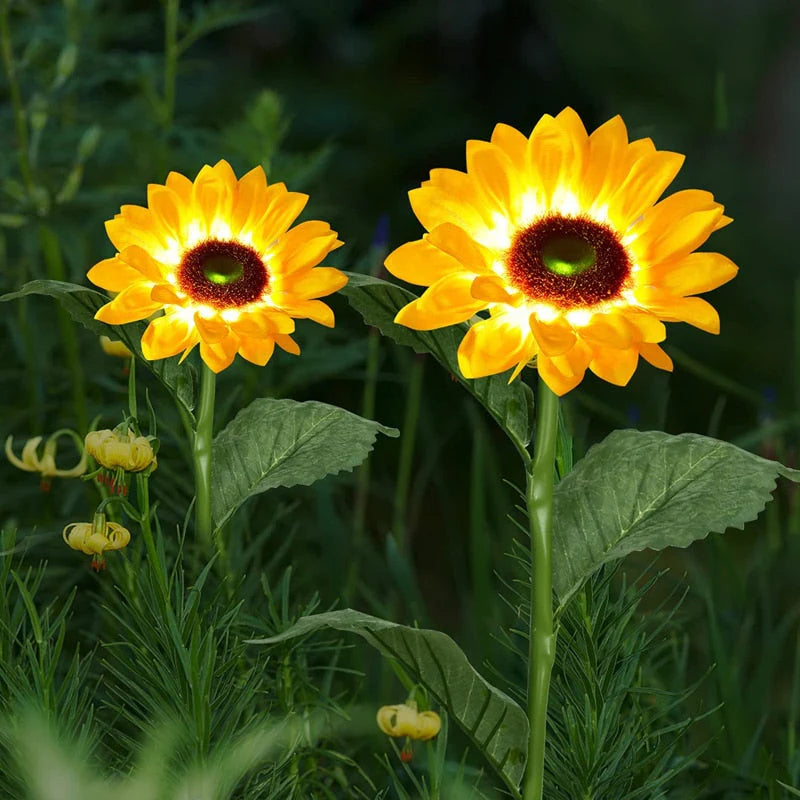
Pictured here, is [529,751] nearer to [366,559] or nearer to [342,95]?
[366,559]

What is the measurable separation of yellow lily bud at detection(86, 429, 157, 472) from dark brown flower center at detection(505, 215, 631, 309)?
0.13m

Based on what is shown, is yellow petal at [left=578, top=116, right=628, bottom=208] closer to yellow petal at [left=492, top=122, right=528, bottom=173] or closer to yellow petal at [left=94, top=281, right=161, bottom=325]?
yellow petal at [left=492, top=122, right=528, bottom=173]

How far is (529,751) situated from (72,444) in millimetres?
525

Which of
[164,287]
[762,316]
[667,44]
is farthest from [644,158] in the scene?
[667,44]

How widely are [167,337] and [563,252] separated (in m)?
0.13

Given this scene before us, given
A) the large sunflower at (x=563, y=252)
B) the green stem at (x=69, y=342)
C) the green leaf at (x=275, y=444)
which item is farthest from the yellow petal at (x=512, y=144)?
the green stem at (x=69, y=342)

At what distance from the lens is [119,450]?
40 centimetres

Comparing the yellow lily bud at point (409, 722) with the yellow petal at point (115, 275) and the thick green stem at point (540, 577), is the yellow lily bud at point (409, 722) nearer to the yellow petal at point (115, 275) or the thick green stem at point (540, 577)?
the thick green stem at point (540, 577)

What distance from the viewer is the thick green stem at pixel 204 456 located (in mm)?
426

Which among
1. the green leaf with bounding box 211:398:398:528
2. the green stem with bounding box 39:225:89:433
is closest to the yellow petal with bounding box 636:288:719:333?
the green leaf with bounding box 211:398:398:528

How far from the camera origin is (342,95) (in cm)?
189

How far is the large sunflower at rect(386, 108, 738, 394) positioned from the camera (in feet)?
1.18

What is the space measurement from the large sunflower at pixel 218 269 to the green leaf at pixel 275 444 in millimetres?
42

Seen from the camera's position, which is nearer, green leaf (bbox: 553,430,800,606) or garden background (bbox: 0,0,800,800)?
green leaf (bbox: 553,430,800,606)
